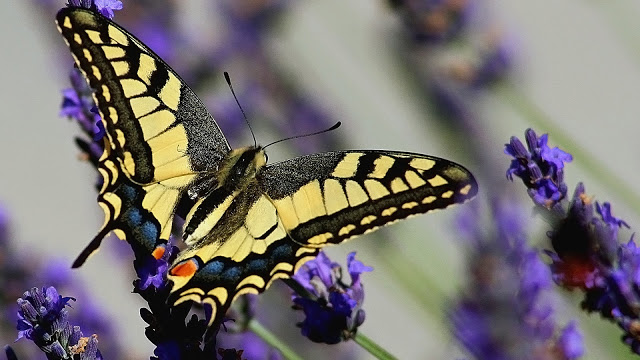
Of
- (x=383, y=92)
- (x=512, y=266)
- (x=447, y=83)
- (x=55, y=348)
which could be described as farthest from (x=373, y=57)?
(x=55, y=348)

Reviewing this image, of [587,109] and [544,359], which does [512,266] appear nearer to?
[544,359]

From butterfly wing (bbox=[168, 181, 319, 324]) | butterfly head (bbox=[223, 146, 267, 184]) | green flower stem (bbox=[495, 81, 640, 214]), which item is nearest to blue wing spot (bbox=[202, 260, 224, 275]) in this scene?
butterfly wing (bbox=[168, 181, 319, 324])

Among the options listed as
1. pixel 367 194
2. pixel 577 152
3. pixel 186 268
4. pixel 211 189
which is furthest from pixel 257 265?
pixel 577 152

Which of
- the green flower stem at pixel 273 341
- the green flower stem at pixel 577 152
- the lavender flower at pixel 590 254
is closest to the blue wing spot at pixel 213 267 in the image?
the green flower stem at pixel 273 341

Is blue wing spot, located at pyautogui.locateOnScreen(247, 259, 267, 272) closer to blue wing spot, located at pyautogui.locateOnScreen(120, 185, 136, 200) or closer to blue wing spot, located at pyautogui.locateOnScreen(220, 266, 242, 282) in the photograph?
blue wing spot, located at pyautogui.locateOnScreen(220, 266, 242, 282)

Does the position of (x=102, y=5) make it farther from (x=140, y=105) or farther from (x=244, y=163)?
(x=244, y=163)

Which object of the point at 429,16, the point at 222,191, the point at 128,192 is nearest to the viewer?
the point at 128,192
